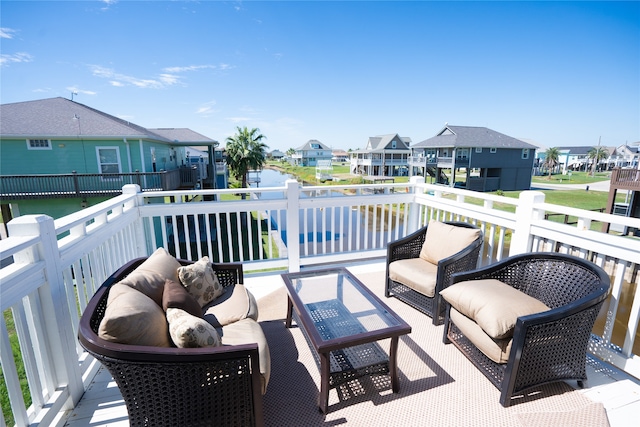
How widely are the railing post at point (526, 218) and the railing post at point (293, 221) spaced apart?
2.42 meters

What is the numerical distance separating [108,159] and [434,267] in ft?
42.1

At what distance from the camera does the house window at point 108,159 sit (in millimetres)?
11055

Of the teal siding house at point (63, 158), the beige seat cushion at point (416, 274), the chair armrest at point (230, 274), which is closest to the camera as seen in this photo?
the chair armrest at point (230, 274)

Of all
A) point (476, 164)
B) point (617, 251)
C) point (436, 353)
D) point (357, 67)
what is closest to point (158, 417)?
point (436, 353)

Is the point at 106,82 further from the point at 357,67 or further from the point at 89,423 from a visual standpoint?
the point at 89,423

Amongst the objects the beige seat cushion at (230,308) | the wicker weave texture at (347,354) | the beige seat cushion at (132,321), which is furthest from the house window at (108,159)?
the wicker weave texture at (347,354)

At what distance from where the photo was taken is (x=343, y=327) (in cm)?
204

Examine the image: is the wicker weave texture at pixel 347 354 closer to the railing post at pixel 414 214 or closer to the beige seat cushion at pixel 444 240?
the beige seat cushion at pixel 444 240

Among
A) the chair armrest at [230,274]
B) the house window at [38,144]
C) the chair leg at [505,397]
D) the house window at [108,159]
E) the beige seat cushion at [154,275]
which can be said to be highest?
the house window at [38,144]

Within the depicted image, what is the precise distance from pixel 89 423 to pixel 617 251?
3549mm

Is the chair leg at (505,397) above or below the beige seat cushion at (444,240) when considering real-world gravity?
below

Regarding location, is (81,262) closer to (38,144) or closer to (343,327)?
→ (343,327)

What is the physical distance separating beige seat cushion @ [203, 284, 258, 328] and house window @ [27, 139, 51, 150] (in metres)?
12.6

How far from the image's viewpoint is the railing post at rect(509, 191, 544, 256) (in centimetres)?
257
